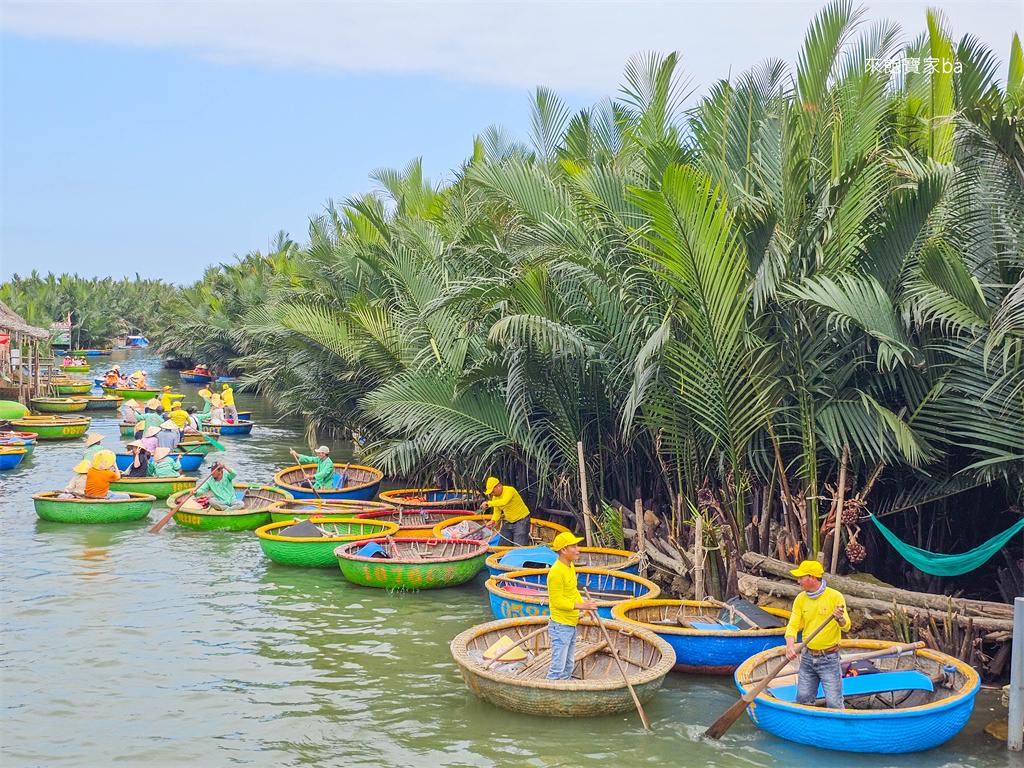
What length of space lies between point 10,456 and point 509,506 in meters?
16.1

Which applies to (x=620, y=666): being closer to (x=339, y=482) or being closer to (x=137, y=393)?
(x=339, y=482)

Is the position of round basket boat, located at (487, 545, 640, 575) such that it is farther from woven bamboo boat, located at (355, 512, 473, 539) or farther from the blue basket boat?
the blue basket boat

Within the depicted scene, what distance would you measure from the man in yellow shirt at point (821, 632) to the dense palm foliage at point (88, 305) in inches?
2118

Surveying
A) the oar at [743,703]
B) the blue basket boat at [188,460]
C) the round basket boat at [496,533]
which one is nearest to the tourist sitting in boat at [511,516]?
the round basket boat at [496,533]

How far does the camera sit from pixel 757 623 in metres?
10.6

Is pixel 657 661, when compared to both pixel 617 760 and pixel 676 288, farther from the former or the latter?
pixel 676 288

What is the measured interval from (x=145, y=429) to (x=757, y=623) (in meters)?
19.5

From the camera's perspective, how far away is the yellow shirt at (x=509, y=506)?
50.5ft

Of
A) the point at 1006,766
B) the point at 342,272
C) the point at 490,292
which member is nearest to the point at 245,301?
the point at 342,272

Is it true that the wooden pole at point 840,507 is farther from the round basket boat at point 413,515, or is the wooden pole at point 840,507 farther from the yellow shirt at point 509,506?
the round basket boat at point 413,515

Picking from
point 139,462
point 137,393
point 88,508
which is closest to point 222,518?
point 88,508

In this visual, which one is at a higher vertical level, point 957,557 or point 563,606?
point 957,557

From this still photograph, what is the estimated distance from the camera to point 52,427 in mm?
30797

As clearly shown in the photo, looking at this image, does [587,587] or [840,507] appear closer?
[840,507]
